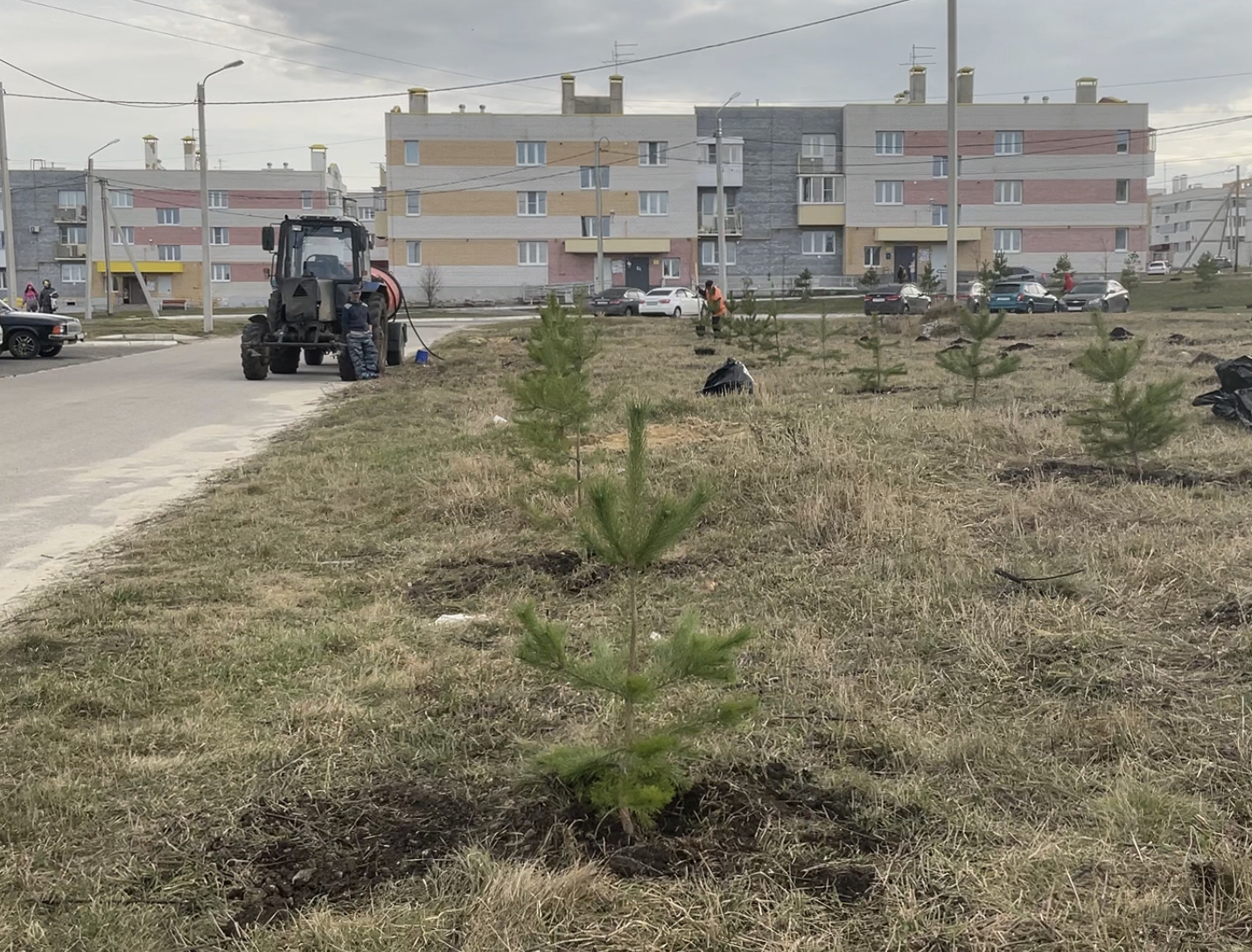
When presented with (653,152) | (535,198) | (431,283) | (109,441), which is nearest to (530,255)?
(535,198)

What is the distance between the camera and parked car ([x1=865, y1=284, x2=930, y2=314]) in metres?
41.6

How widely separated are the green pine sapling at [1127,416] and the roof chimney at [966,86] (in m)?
68.2

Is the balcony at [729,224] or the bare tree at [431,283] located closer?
the bare tree at [431,283]

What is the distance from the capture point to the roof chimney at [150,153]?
A: 84875 millimetres

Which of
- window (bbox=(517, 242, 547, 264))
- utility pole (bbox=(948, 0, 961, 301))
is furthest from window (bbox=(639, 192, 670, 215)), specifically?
utility pole (bbox=(948, 0, 961, 301))

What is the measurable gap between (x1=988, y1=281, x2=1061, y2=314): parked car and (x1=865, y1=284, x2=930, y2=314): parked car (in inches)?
95.2

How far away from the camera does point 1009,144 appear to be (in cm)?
7262

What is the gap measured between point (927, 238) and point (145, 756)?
71.9 metres

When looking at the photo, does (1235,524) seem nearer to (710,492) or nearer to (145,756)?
(710,492)

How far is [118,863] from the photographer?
3.26 metres

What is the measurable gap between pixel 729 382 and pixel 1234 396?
5529 mm

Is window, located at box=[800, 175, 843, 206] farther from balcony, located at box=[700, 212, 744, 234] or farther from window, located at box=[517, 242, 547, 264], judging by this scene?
window, located at box=[517, 242, 547, 264]

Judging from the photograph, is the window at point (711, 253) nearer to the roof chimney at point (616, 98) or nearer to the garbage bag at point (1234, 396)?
the roof chimney at point (616, 98)

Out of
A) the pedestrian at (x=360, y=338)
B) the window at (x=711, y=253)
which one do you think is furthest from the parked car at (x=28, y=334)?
the window at (x=711, y=253)
